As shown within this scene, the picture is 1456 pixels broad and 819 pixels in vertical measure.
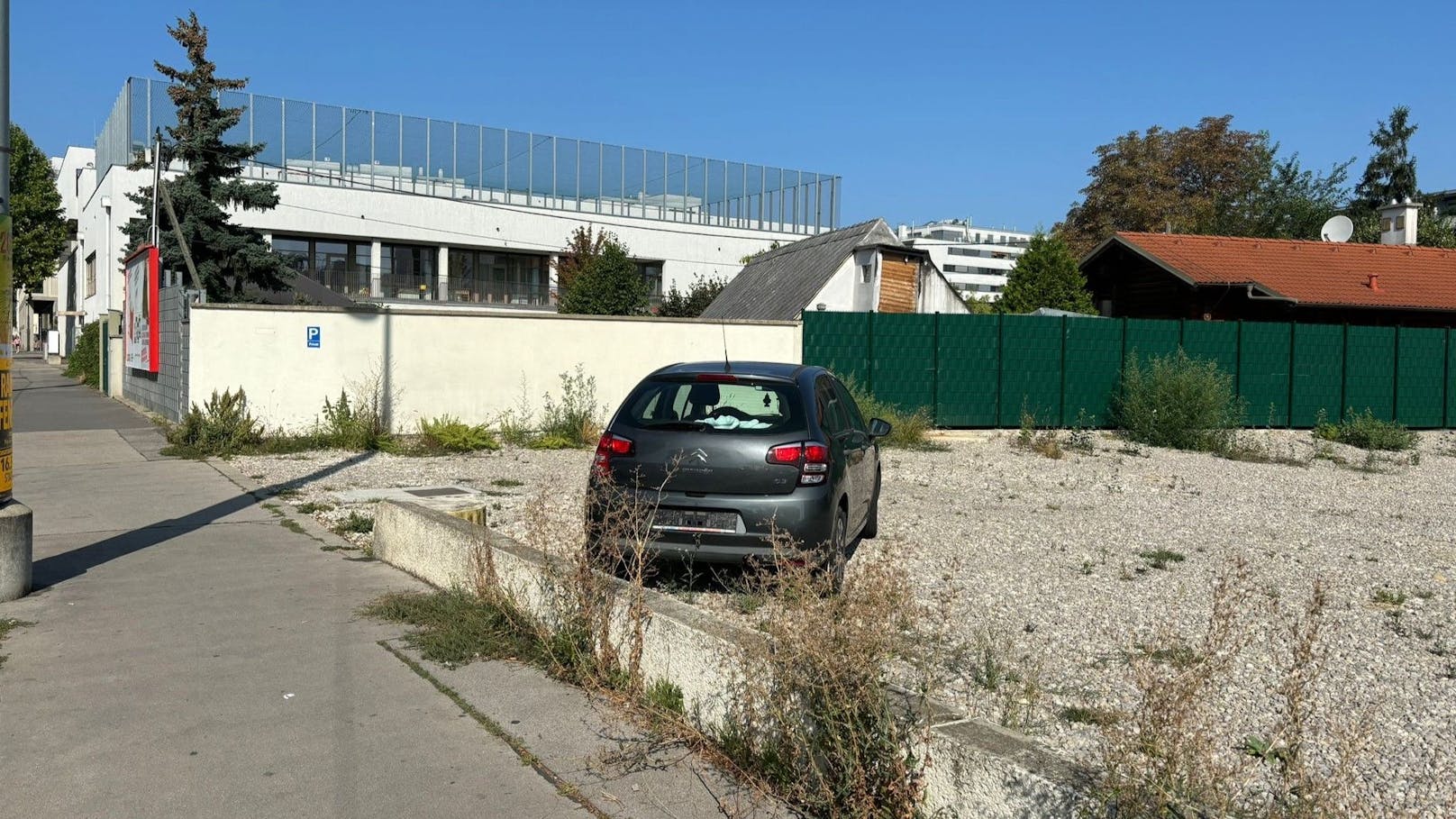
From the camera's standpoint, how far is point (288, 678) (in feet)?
18.2

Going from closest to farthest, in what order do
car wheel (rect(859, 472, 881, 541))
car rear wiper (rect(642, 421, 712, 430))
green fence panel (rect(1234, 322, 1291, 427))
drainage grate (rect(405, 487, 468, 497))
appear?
car rear wiper (rect(642, 421, 712, 430)) < car wheel (rect(859, 472, 881, 541)) < drainage grate (rect(405, 487, 468, 497)) < green fence panel (rect(1234, 322, 1291, 427))

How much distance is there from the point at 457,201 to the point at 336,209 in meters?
6.08

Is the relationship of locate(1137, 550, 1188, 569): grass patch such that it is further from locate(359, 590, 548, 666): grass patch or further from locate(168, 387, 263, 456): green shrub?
locate(168, 387, 263, 456): green shrub

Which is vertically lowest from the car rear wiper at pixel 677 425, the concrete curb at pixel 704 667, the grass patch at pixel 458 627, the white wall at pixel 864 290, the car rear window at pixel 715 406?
the grass patch at pixel 458 627

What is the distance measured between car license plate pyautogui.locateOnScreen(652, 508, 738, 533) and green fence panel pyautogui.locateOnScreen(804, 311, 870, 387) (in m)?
12.9

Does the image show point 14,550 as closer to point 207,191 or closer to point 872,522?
point 872,522

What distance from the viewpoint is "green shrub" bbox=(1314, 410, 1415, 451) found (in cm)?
1969

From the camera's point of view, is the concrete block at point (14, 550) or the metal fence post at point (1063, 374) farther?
the metal fence post at point (1063, 374)

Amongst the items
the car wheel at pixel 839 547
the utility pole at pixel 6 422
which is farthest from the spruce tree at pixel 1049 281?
the utility pole at pixel 6 422

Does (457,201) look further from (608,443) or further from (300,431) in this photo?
(608,443)

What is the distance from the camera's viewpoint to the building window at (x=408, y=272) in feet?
181

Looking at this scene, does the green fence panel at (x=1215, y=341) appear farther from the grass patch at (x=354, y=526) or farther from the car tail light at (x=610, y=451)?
the car tail light at (x=610, y=451)

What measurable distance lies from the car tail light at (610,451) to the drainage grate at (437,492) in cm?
493

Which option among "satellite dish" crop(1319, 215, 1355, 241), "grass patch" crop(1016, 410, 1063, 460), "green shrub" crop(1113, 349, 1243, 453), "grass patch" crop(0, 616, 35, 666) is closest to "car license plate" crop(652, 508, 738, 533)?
"grass patch" crop(0, 616, 35, 666)
